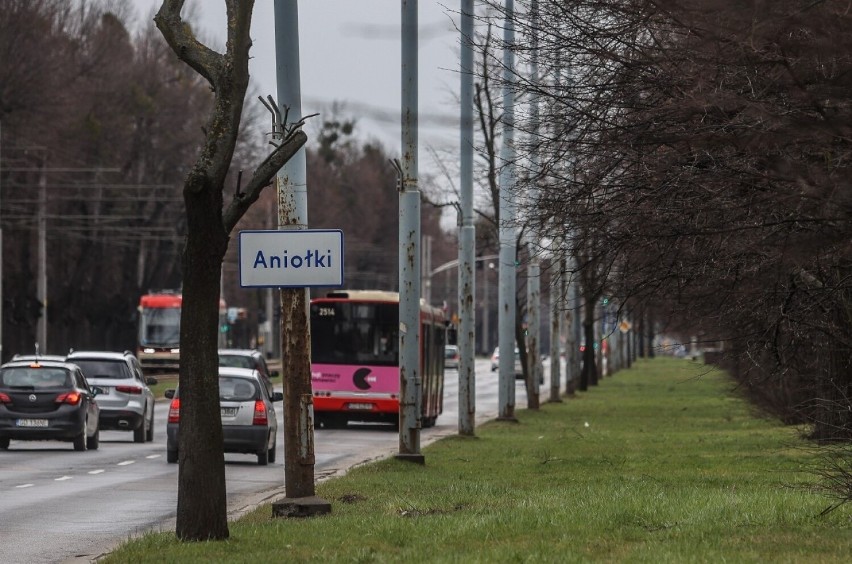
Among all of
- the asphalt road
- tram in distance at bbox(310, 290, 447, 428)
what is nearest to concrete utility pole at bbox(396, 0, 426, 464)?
the asphalt road

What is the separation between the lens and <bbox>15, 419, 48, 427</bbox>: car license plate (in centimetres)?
2953

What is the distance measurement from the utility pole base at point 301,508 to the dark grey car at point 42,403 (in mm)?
14170

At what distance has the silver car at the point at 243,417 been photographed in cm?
2666

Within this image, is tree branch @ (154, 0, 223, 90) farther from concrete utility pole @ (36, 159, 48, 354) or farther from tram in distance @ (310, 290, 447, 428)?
concrete utility pole @ (36, 159, 48, 354)

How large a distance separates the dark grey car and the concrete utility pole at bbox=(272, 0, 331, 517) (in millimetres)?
13885

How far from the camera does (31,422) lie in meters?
29.6

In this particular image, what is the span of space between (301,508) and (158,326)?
54.9 metres

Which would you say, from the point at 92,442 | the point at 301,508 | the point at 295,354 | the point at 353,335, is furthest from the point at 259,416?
the point at 353,335

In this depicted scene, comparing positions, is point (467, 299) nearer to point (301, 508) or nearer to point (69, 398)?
point (69, 398)

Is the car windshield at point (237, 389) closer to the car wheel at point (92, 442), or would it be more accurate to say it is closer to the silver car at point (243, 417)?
the silver car at point (243, 417)

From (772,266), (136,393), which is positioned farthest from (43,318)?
(772,266)

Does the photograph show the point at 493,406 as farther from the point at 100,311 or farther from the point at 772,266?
the point at 772,266

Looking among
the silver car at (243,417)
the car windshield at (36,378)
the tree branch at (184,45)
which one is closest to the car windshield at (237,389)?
the silver car at (243,417)

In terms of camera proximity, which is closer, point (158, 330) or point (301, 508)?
point (301, 508)
